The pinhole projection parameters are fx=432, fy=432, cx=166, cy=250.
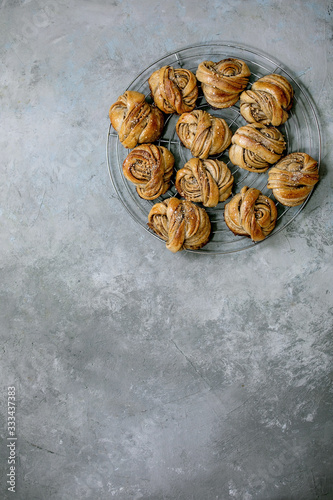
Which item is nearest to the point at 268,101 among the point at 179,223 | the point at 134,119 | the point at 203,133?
the point at 203,133

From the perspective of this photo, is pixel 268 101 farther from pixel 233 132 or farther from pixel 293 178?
pixel 293 178

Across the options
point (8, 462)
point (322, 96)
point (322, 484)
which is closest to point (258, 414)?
point (322, 484)

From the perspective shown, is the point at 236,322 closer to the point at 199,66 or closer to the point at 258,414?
the point at 258,414

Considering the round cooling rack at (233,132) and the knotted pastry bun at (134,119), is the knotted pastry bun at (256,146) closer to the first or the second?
the round cooling rack at (233,132)

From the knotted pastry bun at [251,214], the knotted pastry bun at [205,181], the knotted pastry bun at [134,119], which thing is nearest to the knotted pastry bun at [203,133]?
the knotted pastry bun at [205,181]

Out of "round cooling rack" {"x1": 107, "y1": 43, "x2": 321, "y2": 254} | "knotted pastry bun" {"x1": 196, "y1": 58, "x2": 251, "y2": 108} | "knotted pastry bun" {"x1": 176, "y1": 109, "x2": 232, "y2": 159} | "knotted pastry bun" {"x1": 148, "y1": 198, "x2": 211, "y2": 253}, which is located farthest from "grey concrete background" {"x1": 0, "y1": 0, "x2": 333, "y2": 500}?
"knotted pastry bun" {"x1": 176, "y1": 109, "x2": 232, "y2": 159}

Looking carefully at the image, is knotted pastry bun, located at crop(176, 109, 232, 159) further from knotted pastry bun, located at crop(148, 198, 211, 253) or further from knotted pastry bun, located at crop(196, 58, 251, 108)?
knotted pastry bun, located at crop(148, 198, 211, 253)

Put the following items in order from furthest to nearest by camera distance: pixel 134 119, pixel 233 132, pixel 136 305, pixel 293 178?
pixel 136 305 < pixel 233 132 < pixel 134 119 < pixel 293 178
